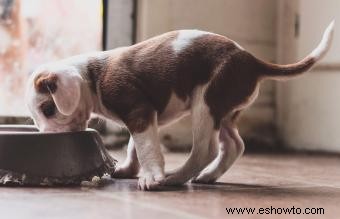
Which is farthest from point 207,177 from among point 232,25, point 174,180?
point 232,25

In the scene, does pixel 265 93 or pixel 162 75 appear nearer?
pixel 162 75

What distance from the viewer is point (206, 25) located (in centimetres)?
290

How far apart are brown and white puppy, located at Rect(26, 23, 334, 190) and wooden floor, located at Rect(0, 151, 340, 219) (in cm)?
10

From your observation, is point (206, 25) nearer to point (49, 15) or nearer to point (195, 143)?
point (49, 15)

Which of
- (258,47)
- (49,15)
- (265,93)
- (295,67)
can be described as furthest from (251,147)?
(295,67)

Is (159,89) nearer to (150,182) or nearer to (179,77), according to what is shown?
(179,77)

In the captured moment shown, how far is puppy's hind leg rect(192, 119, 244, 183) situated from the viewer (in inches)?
65.0

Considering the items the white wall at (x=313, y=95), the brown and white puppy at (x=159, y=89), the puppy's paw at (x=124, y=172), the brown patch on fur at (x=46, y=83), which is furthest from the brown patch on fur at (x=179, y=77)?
the white wall at (x=313, y=95)

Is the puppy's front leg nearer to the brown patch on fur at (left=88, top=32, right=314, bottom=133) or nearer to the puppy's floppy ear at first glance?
the brown patch on fur at (left=88, top=32, right=314, bottom=133)

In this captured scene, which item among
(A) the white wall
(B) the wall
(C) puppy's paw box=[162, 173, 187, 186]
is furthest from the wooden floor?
(B) the wall

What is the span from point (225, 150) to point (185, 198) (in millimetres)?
355

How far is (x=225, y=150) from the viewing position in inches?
65.3

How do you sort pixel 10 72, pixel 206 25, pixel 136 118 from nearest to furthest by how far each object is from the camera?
pixel 136 118 → pixel 10 72 → pixel 206 25

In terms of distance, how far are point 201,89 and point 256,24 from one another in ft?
5.05
